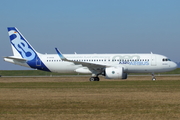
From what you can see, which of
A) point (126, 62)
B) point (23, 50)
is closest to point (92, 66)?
point (126, 62)

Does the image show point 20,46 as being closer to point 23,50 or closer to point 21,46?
point 21,46

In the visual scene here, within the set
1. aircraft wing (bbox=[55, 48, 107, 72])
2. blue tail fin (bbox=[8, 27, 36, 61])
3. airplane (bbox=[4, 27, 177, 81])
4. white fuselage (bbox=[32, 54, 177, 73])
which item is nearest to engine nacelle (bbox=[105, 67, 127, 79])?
airplane (bbox=[4, 27, 177, 81])

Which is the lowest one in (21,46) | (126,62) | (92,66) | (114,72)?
(114,72)

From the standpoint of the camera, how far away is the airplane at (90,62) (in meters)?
45.3

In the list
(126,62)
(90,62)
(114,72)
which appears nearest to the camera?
(114,72)

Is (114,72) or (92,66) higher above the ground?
(92,66)

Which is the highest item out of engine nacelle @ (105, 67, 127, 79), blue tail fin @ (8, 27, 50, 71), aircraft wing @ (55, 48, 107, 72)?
blue tail fin @ (8, 27, 50, 71)

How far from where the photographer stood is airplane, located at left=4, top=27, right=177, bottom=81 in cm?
4528

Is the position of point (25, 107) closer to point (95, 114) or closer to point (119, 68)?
point (95, 114)

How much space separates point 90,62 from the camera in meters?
47.3

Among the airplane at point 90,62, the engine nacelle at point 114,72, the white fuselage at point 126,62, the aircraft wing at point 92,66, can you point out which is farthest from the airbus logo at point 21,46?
the engine nacelle at point 114,72

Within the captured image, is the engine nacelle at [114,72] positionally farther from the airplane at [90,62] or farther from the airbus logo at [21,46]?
the airbus logo at [21,46]

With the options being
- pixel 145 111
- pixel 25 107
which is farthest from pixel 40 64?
pixel 145 111

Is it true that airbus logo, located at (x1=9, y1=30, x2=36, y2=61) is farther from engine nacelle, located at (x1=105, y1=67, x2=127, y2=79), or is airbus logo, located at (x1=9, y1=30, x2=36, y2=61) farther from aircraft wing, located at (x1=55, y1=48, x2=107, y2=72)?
engine nacelle, located at (x1=105, y1=67, x2=127, y2=79)
